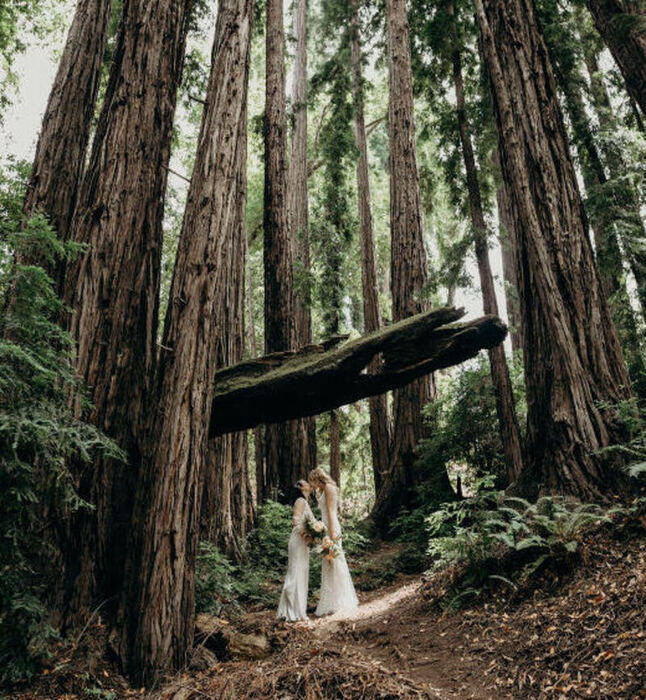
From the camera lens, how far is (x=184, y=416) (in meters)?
4.47

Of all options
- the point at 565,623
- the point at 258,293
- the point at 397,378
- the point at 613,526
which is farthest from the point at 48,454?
the point at 258,293

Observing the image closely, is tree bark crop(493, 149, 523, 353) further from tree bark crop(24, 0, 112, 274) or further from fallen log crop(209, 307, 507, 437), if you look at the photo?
tree bark crop(24, 0, 112, 274)

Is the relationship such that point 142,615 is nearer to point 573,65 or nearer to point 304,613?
point 304,613

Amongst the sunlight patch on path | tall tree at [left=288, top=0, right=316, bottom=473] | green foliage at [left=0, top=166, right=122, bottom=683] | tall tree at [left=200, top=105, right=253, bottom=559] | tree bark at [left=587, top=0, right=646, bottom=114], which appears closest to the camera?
green foliage at [left=0, top=166, right=122, bottom=683]

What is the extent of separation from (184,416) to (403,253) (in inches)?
288

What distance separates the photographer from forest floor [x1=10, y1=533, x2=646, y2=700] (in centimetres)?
331

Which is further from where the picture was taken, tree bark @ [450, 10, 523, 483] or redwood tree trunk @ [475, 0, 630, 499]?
tree bark @ [450, 10, 523, 483]

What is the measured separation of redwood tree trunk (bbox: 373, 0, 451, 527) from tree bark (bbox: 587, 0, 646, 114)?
12.8ft

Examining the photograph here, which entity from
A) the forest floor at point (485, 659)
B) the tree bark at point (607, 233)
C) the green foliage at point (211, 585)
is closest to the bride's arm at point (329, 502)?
the green foliage at point (211, 585)

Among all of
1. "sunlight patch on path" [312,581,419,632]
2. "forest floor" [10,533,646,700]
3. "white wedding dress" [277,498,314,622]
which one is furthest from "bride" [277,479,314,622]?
"forest floor" [10,533,646,700]

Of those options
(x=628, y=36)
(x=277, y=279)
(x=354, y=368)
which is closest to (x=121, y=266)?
(x=354, y=368)

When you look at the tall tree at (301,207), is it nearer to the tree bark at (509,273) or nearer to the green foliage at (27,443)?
the tree bark at (509,273)

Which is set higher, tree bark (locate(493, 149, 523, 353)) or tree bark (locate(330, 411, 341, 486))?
tree bark (locate(493, 149, 523, 353))

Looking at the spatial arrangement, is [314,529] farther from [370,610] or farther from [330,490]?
[370,610]
